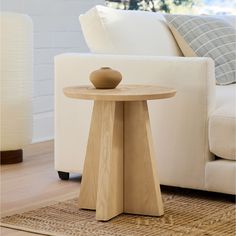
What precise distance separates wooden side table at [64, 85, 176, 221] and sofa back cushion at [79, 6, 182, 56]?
52 centimetres

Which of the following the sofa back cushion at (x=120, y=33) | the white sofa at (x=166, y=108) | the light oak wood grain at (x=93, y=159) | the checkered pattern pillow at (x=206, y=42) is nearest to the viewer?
the light oak wood grain at (x=93, y=159)

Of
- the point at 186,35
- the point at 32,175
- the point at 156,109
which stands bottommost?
the point at 32,175

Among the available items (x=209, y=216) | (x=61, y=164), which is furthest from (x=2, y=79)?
(x=209, y=216)

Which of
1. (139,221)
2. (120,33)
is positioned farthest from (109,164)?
(120,33)

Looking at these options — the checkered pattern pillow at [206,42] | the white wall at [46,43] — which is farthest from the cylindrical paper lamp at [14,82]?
the checkered pattern pillow at [206,42]

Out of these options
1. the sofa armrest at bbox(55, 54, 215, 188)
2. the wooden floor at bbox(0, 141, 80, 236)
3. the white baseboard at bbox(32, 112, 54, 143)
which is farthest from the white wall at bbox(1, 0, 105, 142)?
the sofa armrest at bbox(55, 54, 215, 188)

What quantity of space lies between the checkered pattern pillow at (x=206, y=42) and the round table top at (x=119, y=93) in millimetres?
944

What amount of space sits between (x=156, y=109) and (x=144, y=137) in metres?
0.35

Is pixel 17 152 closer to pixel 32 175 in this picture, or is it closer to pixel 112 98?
pixel 32 175

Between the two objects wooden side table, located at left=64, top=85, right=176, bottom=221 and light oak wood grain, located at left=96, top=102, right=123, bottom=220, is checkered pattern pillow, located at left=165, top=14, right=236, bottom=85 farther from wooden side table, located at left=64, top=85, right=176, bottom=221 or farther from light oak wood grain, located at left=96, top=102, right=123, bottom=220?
light oak wood grain, located at left=96, top=102, right=123, bottom=220

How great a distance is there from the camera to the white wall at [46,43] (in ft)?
15.2

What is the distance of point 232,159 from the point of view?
2.95 m

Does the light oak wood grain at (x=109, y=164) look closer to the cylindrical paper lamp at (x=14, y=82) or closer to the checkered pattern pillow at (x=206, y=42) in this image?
the checkered pattern pillow at (x=206, y=42)

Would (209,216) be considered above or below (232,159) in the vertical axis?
below
